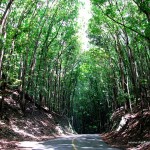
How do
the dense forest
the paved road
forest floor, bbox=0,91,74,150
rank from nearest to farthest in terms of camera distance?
the paved road → the dense forest → forest floor, bbox=0,91,74,150

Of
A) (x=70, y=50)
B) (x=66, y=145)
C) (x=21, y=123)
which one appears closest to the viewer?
(x=66, y=145)

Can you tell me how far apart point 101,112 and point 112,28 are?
145 ft

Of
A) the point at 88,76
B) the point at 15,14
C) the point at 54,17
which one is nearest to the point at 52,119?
the point at 54,17

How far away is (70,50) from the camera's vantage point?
1811 inches

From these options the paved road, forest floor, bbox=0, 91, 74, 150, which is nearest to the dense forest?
forest floor, bbox=0, 91, 74, 150

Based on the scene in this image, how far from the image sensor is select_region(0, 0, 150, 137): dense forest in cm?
2011

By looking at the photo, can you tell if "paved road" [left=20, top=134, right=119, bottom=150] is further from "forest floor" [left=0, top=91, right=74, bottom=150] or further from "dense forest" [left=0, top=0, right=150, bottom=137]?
"dense forest" [left=0, top=0, right=150, bottom=137]

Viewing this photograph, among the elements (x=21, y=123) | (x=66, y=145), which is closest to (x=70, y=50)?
(x=21, y=123)

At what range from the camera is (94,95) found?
65.8m

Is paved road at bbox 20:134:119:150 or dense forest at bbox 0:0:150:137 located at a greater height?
dense forest at bbox 0:0:150:137

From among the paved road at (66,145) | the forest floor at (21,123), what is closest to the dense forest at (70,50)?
the forest floor at (21,123)

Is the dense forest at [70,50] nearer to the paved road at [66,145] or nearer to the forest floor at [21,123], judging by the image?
the forest floor at [21,123]

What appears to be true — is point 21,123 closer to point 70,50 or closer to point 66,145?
point 66,145

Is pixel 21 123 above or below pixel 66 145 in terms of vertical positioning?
above
